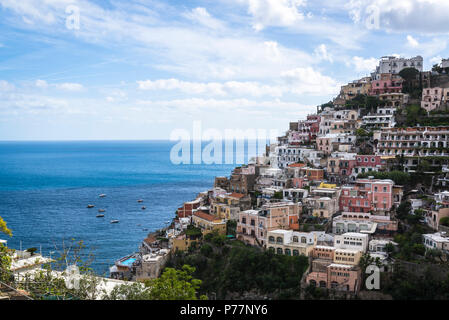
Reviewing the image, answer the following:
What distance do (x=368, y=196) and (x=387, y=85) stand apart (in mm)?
21867

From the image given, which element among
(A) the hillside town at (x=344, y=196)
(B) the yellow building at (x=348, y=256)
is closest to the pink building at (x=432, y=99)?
(A) the hillside town at (x=344, y=196)

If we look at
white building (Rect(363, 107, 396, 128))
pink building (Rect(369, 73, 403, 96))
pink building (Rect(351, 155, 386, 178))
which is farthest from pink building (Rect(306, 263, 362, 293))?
pink building (Rect(369, 73, 403, 96))

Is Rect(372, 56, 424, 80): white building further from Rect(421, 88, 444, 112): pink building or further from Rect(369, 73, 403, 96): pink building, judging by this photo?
Rect(421, 88, 444, 112): pink building

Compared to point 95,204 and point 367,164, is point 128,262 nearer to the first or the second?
point 367,164

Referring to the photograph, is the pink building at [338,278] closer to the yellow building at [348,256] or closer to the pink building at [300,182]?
the yellow building at [348,256]

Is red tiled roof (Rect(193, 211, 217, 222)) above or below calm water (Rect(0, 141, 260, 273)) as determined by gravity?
above

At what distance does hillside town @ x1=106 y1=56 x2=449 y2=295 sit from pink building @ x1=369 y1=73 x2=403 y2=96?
0.37ft

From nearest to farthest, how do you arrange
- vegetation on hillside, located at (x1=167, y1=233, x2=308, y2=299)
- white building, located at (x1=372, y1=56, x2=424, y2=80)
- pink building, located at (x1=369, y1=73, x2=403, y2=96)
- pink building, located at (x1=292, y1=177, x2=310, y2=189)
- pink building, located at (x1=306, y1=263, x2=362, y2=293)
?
pink building, located at (x1=306, y1=263, x2=362, y2=293), vegetation on hillside, located at (x1=167, y1=233, x2=308, y2=299), pink building, located at (x1=292, y1=177, x2=310, y2=189), pink building, located at (x1=369, y1=73, x2=403, y2=96), white building, located at (x1=372, y1=56, x2=424, y2=80)

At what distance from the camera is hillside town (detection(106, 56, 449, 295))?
2603 cm

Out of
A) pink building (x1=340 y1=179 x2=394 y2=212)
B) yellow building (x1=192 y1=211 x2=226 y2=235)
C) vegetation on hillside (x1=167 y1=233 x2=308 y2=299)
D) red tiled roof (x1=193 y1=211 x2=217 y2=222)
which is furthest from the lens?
red tiled roof (x1=193 y1=211 x2=217 y2=222)
